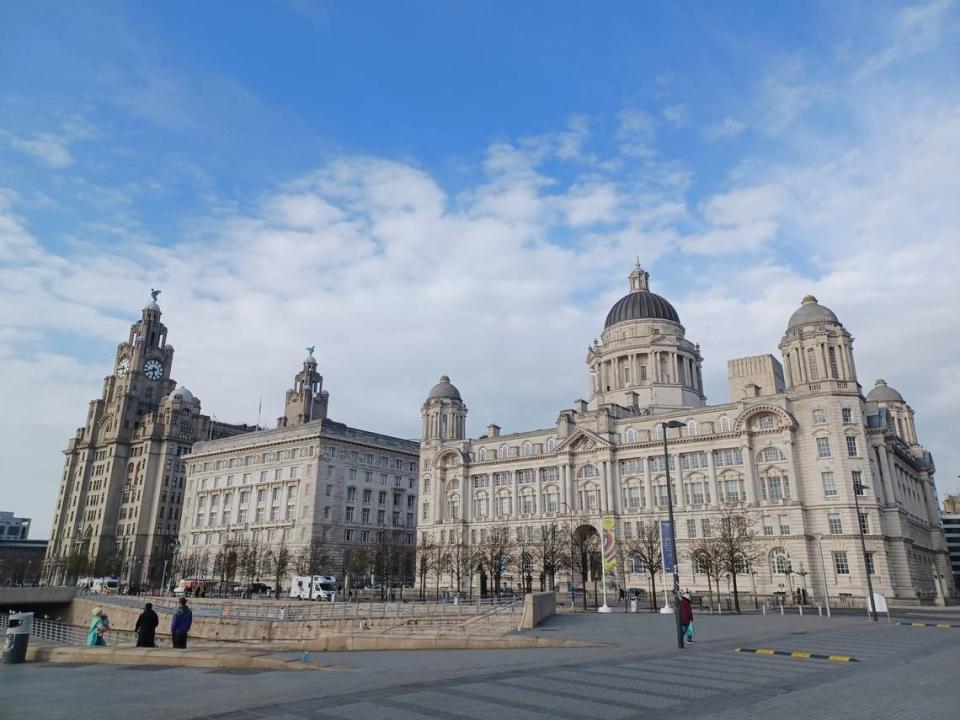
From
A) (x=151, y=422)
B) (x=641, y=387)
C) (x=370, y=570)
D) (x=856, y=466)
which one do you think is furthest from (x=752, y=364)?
(x=151, y=422)

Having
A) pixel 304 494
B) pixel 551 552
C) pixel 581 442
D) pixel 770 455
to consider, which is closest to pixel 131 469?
pixel 304 494

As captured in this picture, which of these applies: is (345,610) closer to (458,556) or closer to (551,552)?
(551,552)

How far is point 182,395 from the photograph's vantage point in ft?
499

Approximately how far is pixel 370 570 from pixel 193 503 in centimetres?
4864

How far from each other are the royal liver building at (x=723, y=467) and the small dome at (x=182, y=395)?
69.2m

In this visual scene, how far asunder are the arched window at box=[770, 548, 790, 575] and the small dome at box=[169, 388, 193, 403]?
397ft

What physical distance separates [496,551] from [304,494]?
127 ft

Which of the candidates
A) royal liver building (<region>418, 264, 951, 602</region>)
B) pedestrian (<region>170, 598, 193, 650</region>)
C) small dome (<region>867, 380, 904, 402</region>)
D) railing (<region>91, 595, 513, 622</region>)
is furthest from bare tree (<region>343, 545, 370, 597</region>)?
small dome (<region>867, 380, 904, 402</region>)

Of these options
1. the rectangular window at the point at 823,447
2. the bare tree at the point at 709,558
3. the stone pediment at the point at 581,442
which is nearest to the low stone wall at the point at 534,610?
the bare tree at the point at 709,558

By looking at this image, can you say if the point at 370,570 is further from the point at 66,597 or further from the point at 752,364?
the point at 752,364

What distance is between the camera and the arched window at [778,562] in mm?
74750

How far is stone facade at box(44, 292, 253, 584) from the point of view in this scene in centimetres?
13462

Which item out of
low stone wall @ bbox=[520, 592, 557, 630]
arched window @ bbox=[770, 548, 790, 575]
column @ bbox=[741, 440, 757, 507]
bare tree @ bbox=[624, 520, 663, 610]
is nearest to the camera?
low stone wall @ bbox=[520, 592, 557, 630]

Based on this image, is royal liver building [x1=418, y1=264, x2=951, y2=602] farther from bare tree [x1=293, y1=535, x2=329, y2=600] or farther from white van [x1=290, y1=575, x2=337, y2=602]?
white van [x1=290, y1=575, x2=337, y2=602]
